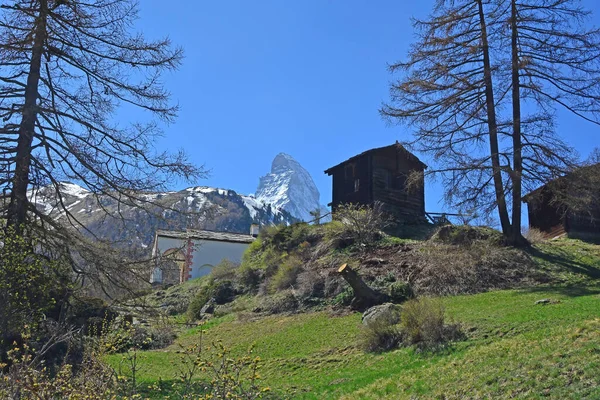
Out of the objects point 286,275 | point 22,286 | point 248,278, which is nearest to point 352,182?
point 248,278

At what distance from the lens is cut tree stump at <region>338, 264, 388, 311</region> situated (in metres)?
18.3

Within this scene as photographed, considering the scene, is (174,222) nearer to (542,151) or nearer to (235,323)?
(235,323)

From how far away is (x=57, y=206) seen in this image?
40.9 feet

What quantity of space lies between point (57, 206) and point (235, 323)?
1028 centimetres

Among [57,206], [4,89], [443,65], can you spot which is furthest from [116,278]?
[443,65]

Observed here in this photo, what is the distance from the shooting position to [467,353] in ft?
35.9

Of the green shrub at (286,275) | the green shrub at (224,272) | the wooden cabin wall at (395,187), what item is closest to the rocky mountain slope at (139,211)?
the green shrub at (286,275)

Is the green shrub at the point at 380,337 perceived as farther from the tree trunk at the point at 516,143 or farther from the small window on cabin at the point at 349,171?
the small window on cabin at the point at 349,171

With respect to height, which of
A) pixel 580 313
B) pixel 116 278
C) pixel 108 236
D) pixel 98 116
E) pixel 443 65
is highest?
pixel 443 65

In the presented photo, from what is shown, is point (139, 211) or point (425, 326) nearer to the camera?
point (139, 211)

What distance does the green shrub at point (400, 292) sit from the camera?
18297 mm

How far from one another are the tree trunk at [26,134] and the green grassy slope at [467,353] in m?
4.40

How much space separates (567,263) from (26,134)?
17.4m

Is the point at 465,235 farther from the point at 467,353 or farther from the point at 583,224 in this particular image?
the point at 467,353
